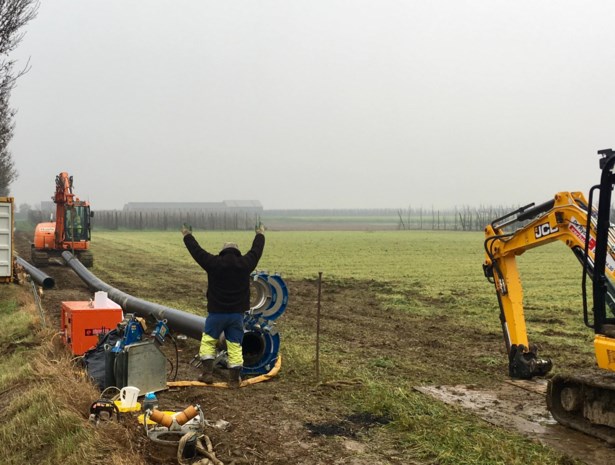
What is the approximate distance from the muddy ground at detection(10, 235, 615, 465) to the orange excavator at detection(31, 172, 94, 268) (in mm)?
12627

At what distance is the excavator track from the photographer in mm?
6961

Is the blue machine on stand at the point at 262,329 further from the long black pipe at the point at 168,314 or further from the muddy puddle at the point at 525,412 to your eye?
the muddy puddle at the point at 525,412

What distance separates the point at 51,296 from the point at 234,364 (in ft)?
39.9

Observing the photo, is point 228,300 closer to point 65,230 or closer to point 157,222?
point 65,230

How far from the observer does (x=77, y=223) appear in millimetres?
27891

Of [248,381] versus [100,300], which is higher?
[100,300]

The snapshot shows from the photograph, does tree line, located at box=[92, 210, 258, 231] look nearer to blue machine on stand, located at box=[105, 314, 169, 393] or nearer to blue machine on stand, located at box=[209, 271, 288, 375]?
blue machine on stand, located at box=[209, 271, 288, 375]

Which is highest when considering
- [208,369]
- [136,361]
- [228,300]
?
[228,300]

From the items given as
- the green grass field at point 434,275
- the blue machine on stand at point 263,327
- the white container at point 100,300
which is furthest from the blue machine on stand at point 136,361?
the green grass field at point 434,275

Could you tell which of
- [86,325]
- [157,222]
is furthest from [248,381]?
[157,222]

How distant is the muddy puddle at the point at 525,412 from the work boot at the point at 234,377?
8.28ft

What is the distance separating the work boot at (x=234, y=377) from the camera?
8.95m

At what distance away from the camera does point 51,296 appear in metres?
19.1

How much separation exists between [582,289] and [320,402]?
11.6 feet
